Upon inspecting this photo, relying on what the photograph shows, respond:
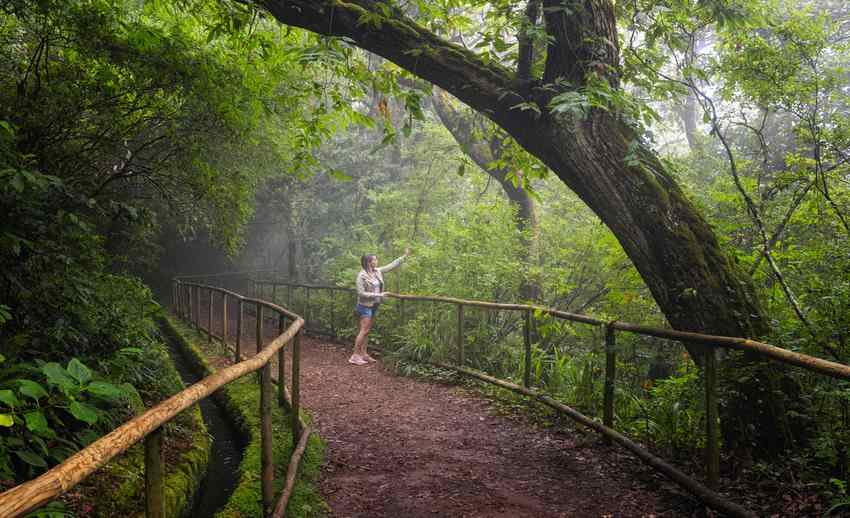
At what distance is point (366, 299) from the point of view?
372 inches

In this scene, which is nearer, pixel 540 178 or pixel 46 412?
pixel 46 412

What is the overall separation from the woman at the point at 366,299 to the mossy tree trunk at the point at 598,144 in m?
4.70

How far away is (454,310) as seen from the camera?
9.43 meters

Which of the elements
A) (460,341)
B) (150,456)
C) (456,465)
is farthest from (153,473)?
(460,341)

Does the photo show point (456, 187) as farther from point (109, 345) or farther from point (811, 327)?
point (811, 327)

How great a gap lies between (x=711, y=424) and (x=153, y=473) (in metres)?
3.42

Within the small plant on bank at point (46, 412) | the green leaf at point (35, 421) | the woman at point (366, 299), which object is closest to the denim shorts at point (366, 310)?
the woman at point (366, 299)

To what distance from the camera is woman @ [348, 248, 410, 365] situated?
9422 millimetres

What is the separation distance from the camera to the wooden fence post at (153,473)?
1914 mm

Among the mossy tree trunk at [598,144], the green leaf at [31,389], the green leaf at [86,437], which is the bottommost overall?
the green leaf at [86,437]

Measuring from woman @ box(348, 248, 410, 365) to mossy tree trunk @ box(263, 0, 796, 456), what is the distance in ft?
15.4

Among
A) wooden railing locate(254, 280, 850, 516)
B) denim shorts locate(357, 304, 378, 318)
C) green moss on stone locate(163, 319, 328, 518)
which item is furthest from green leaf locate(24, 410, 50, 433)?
denim shorts locate(357, 304, 378, 318)

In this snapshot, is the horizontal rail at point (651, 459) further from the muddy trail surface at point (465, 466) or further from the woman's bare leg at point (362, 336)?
the woman's bare leg at point (362, 336)

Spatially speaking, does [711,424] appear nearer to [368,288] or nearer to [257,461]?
[257,461]
